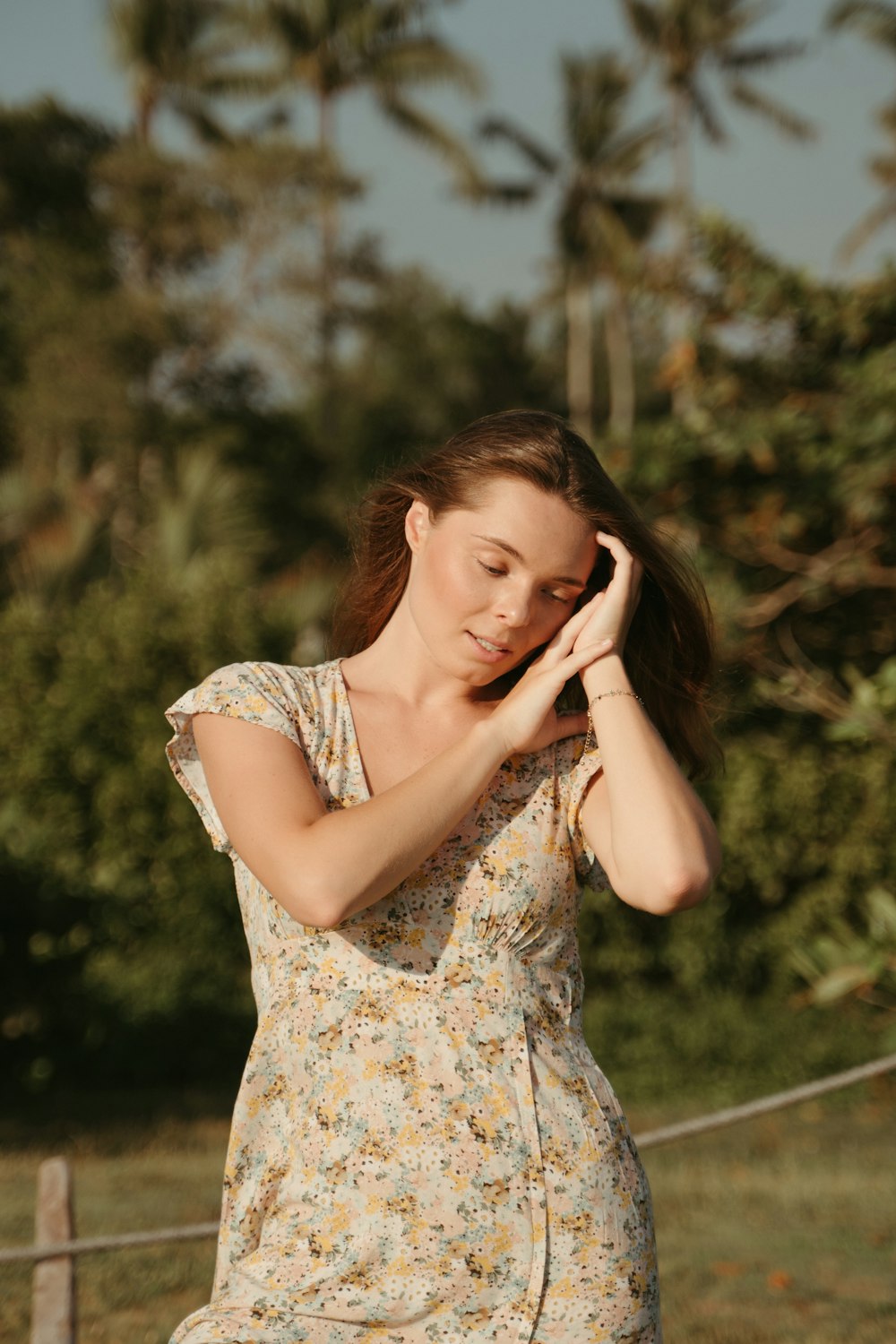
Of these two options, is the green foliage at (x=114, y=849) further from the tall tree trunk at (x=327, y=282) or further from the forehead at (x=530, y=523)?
the tall tree trunk at (x=327, y=282)

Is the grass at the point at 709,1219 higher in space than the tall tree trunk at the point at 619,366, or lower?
lower

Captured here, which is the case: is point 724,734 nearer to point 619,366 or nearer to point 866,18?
point 866,18

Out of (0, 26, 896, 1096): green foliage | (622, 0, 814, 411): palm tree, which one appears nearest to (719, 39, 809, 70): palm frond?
(622, 0, 814, 411): palm tree

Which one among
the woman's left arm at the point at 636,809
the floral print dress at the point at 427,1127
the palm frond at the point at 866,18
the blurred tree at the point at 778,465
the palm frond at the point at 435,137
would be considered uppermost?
the palm frond at the point at 435,137

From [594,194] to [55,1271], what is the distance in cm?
3327

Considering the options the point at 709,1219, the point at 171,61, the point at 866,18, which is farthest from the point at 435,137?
the point at 709,1219

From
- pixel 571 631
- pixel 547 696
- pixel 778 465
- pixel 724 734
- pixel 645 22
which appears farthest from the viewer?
pixel 645 22

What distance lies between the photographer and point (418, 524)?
2.22 metres

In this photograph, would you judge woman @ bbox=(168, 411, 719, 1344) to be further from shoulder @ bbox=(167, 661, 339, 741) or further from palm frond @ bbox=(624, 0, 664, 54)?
palm frond @ bbox=(624, 0, 664, 54)

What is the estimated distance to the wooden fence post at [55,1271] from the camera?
3.03m

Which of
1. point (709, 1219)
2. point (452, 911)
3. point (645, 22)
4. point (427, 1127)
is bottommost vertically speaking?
point (709, 1219)

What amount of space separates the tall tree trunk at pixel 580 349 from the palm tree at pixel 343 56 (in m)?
6.19

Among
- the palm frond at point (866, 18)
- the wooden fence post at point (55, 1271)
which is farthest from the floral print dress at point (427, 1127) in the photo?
the palm frond at point (866, 18)

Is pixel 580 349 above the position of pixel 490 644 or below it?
above
